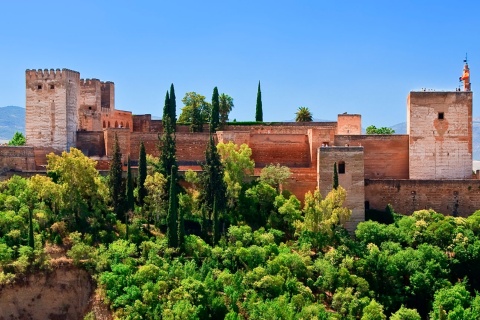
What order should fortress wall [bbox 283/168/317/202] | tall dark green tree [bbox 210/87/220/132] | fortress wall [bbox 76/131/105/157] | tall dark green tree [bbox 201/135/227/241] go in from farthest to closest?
tall dark green tree [bbox 210/87/220/132]
fortress wall [bbox 76/131/105/157]
fortress wall [bbox 283/168/317/202]
tall dark green tree [bbox 201/135/227/241]

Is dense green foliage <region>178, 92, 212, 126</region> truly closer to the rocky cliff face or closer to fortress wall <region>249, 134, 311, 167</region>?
fortress wall <region>249, 134, 311, 167</region>

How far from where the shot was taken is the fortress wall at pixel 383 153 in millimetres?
30359

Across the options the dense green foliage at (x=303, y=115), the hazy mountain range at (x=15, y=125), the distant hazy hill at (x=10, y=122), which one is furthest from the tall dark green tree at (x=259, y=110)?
the distant hazy hill at (x=10, y=122)

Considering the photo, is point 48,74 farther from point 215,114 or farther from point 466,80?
point 466,80

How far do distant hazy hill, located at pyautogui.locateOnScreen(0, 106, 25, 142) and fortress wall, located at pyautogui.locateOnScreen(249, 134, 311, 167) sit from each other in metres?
136

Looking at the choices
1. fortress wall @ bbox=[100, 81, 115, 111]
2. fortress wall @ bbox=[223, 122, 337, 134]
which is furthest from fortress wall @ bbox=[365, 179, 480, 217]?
fortress wall @ bbox=[100, 81, 115, 111]

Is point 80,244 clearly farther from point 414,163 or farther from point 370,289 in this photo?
point 414,163

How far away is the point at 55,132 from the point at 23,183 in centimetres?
448

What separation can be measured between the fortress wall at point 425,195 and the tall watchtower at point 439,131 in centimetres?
135

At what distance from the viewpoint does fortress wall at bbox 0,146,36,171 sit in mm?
29359

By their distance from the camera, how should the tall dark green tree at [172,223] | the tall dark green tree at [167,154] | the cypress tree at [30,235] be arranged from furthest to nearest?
the tall dark green tree at [167,154]
the tall dark green tree at [172,223]
the cypress tree at [30,235]

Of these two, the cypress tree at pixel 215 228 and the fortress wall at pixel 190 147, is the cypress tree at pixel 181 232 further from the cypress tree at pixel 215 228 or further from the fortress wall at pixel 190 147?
the fortress wall at pixel 190 147

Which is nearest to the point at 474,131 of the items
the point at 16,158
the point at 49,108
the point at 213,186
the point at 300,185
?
the point at 300,185

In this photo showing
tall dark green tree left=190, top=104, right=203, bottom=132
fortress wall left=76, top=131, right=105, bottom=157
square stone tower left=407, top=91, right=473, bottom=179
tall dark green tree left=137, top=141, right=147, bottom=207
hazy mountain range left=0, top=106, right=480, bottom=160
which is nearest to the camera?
A: tall dark green tree left=137, top=141, right=147, bottom=207
